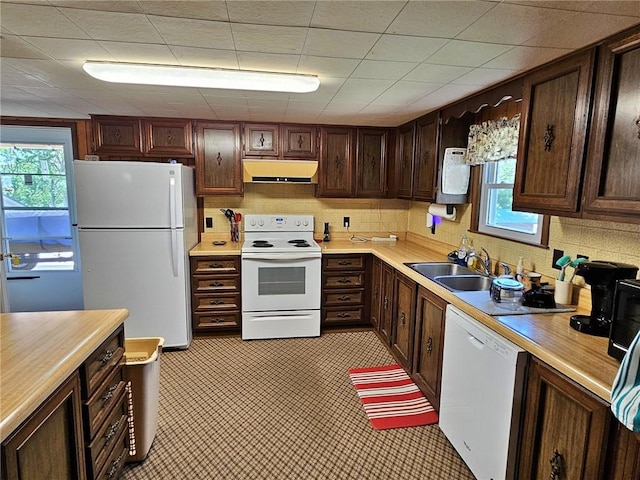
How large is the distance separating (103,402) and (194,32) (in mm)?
1670

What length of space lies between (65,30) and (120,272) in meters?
2.09

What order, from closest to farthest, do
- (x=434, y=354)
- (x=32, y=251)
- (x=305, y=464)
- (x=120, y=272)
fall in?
1. (x=305, y=464)
2. (x=434, y=354)
3. (x=120, y=272)
4. (x=32, y=251)

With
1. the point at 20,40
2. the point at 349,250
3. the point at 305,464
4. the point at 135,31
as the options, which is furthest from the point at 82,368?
the point at 349,250

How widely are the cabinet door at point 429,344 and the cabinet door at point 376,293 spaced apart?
35.0 inches

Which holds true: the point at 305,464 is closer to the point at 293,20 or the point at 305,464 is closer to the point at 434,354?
the point at 434,354

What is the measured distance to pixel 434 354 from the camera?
2432mm

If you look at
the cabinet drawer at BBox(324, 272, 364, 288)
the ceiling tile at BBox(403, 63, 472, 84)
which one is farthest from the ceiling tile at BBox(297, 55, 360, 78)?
the cabinet drawer at BBox(324, 272, 364, 288)

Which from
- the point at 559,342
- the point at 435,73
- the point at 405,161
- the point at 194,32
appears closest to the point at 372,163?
the point at 405,161

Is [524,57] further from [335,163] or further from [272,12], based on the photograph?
[335,163]

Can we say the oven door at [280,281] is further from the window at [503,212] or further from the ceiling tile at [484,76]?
the ceiling tile at [484,76]

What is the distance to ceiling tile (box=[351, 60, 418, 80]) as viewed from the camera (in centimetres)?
195

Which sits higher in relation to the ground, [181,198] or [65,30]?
[65,30]

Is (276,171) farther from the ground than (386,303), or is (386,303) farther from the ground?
(276,171)

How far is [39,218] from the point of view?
158 inches
